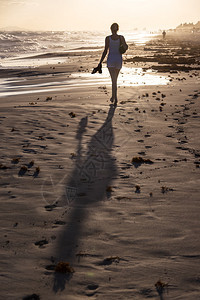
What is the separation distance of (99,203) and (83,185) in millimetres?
901

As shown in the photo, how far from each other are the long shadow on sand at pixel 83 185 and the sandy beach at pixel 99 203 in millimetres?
19

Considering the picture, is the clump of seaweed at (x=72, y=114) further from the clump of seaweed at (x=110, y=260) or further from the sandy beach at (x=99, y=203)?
the clump of seaweed at (x=110, y=260)

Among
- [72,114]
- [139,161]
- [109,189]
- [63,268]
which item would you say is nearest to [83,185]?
[109,189]

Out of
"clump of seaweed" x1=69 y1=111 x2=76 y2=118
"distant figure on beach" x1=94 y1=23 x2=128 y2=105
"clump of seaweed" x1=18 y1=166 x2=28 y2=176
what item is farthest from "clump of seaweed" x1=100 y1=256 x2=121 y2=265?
"distant figure on beach" x1=94 y1=23 x2=128 y2=105

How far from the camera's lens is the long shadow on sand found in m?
4.91

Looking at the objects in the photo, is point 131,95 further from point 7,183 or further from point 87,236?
point 87,236

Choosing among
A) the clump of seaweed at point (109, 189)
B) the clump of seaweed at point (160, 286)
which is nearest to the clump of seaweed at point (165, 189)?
the clump of seaweed at point (109, 189)

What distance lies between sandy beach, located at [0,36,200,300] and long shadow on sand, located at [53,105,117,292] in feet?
0.06

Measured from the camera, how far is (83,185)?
7.04m

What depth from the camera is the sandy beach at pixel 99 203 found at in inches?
167

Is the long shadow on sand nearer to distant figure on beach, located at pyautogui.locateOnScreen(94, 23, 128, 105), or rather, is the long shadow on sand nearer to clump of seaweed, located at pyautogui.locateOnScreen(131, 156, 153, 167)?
clump of seaweed, located at pyautogui.locateOnScreen(131, 156, 153, 167)

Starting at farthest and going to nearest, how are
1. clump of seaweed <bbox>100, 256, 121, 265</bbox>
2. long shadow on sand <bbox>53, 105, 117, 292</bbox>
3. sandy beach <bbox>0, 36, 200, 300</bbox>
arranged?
long shadow on sand <bbox>53, 105, 117, 292</bbox> < clump of seaweed <bbox>100, 256, 121, 265</bbox> < sandy beach <bbox>0, 36, 200, 300</bbox>

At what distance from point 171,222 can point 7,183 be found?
3.44 meters

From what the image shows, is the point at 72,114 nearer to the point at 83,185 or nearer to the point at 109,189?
the point at 83,185
